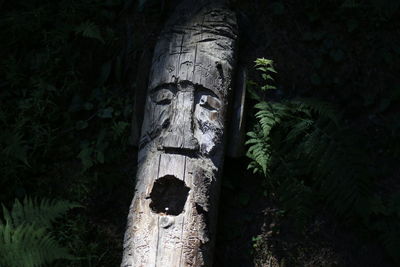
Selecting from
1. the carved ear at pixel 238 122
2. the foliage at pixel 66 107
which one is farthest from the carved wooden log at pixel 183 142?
the foliage at pixel 66 107

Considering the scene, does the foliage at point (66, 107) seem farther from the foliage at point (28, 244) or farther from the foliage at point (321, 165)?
the foliage at point (321, 165)

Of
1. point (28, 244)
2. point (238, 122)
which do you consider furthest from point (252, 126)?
point (28, 244)

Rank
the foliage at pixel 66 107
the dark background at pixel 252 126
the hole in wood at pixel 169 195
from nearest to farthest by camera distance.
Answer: the hole in wood at pixel 169 195 < the dark background at pixel 252 126 < the foliage at pixel 66 107

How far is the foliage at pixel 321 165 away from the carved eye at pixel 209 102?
0.37m

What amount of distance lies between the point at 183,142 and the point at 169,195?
0.42 metres

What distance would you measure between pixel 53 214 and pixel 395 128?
2.91 metres

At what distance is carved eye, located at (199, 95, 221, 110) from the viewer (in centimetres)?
441

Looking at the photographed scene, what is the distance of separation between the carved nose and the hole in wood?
269 mm

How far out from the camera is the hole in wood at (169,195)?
4004mm

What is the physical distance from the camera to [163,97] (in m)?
4.45

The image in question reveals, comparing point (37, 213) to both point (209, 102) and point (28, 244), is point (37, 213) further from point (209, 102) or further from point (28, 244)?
point (209, 102)

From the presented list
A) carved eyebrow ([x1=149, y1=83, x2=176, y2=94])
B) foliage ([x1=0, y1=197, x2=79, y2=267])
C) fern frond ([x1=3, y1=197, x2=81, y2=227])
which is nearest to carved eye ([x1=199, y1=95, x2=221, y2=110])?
carved eyebrow ([x1=149, y1=83, x2=176, y2=94])

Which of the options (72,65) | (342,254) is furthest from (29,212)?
(342,254)

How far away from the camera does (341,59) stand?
497 cm
